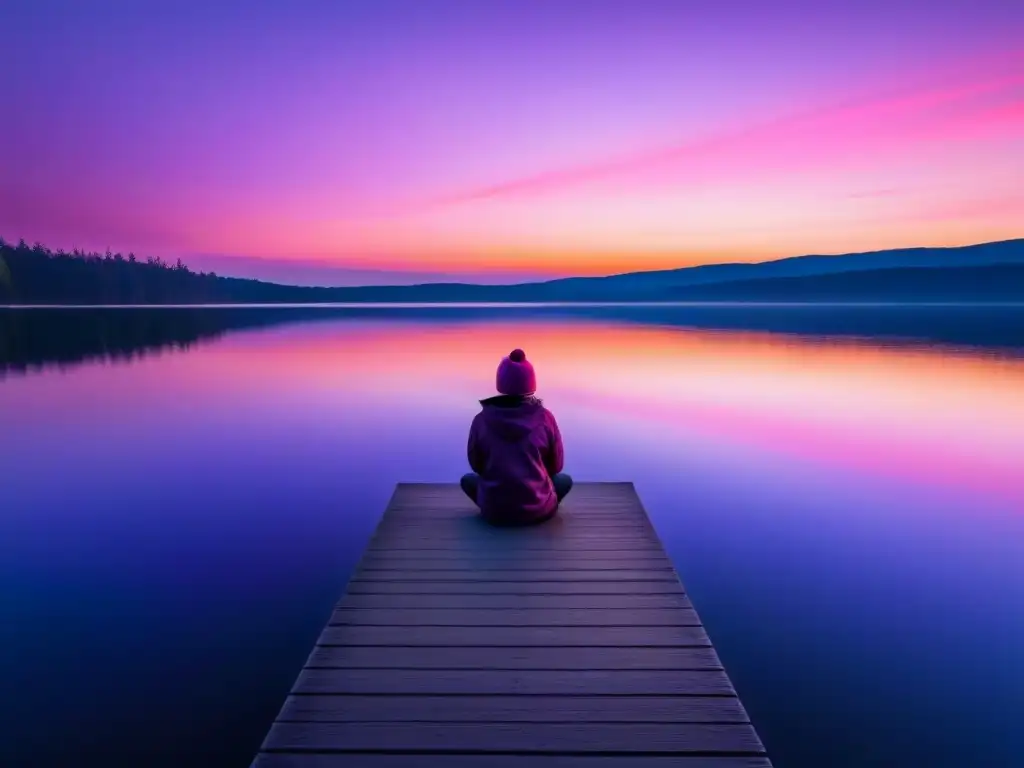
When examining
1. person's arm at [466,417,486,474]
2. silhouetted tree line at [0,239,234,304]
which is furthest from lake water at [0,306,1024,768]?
silhouetted tree line at [0,239,234,304]

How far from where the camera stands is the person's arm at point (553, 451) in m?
5.90

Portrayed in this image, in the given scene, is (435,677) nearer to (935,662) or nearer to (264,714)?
(264,714)

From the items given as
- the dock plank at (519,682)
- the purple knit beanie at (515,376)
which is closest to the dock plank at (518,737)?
the dock plank at (519,682)

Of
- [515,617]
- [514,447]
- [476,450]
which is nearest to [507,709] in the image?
[515,617]

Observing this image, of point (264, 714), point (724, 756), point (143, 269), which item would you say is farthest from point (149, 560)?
point (143, 269)

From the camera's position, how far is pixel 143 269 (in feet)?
468

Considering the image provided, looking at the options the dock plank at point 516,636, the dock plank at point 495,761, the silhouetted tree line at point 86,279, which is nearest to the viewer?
the dock plank at point 495,761

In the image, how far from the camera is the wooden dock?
3.11 meters

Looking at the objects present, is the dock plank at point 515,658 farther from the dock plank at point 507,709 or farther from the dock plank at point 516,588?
the dock plank at point 516,588

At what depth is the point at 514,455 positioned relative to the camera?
575 centimetres

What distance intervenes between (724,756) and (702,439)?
12.1 meters

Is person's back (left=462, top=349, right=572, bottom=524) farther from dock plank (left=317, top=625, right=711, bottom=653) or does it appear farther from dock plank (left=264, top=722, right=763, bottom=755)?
dock plank (left=264, top=722, right=763, bottom=755)

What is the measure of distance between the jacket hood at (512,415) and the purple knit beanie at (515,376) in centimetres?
8

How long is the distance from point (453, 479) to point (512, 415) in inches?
256
